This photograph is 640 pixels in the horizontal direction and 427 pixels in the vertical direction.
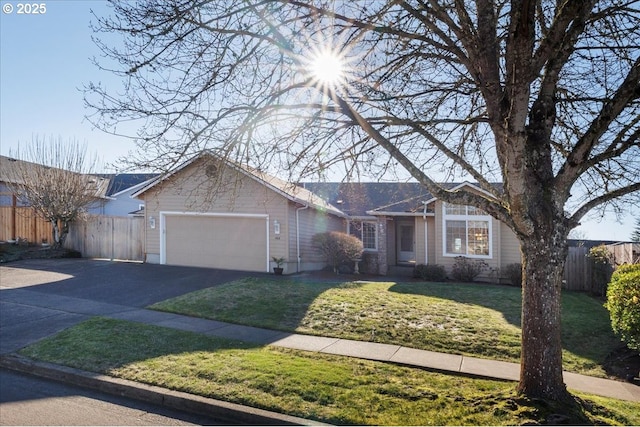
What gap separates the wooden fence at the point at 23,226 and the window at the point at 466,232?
19.5 m

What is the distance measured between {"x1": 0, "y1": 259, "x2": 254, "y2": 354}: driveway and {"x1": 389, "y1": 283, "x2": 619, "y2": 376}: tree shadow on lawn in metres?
7.38

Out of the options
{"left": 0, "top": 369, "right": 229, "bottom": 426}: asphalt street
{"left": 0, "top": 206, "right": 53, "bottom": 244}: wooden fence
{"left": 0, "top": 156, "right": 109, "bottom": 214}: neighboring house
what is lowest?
{"left": 0, "top": 369, "right": 229, "bottom": 426}: asphalt street

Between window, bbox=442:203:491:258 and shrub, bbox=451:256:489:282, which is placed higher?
window, bbox=442:203:491:258

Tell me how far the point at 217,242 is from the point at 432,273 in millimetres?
9490

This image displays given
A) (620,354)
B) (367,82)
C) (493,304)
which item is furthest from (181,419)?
(493,304)

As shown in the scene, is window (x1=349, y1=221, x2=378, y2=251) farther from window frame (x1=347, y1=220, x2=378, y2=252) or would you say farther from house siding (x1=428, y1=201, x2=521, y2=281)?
house siding (x1=428, y1=201, x2=521, y2=281)

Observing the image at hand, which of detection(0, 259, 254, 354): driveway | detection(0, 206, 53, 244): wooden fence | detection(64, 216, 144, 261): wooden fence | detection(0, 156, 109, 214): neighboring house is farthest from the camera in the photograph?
detection(0, 206, 53, 244): wooden fence

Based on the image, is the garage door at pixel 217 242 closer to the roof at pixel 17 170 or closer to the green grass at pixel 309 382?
the roof at pixel 17 170

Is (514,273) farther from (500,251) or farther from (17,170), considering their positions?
(17,170)

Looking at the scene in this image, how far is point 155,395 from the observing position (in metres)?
5.44

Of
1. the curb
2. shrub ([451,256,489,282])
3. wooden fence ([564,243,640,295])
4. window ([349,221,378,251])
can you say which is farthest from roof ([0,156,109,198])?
wooden fence ([564,243,640,295])

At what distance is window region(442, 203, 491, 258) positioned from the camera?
59.5 feet

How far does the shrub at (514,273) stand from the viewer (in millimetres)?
16781

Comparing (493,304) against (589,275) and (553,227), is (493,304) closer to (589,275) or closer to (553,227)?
(589,275)
